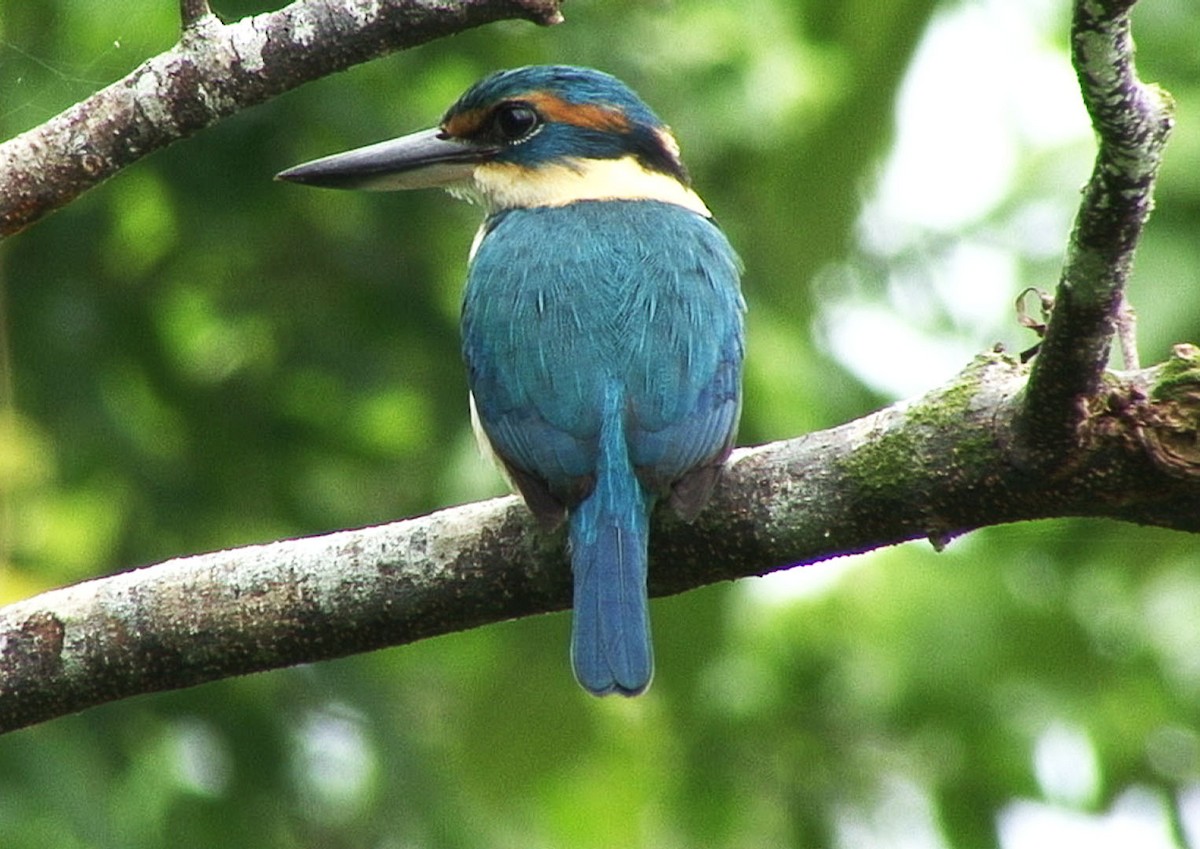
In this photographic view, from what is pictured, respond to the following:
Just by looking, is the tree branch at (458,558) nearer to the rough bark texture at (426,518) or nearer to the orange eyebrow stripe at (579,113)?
the rough bark texture at (426,518)

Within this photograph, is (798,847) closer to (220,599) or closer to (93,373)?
(93,373)

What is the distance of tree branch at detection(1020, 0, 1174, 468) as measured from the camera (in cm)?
211

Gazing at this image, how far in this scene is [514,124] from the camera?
4.11 m

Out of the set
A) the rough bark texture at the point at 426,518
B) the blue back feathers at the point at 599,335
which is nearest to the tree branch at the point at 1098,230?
the rough bark texture at the point at 426,518

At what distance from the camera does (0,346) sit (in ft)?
13.2

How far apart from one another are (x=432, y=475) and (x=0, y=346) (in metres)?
1.34

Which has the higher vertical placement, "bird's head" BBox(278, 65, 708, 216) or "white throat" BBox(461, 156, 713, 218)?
"bird's head" BBox(278, 65, 708, 216)

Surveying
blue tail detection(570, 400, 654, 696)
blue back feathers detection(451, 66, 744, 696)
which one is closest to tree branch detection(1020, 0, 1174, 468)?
blue back feathers detection(451, 66, 744, 696)

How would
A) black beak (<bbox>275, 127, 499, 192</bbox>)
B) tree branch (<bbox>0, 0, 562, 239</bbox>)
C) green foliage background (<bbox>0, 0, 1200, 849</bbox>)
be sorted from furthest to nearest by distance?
green foliage background (<bbox>0, 0, 1200, 849</bbox>) < black beak (<bbox>275, 127, 499, 192</bbox>) < tree branch (<bbox>0, 0, 562, 239</bbox>)

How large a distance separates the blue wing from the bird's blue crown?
0.26 metres

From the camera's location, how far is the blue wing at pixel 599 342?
10.4 ft

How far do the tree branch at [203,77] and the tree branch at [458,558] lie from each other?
59 centimetres

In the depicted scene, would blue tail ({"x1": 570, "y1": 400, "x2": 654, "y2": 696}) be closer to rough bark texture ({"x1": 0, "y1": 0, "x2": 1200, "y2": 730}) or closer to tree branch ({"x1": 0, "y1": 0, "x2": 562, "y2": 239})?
rough bark texture ({"x1": 0, "y1": 0, "x2": 1200, "y2": 730})

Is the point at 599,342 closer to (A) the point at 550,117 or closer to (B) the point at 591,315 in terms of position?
(B) the point at 591,315
